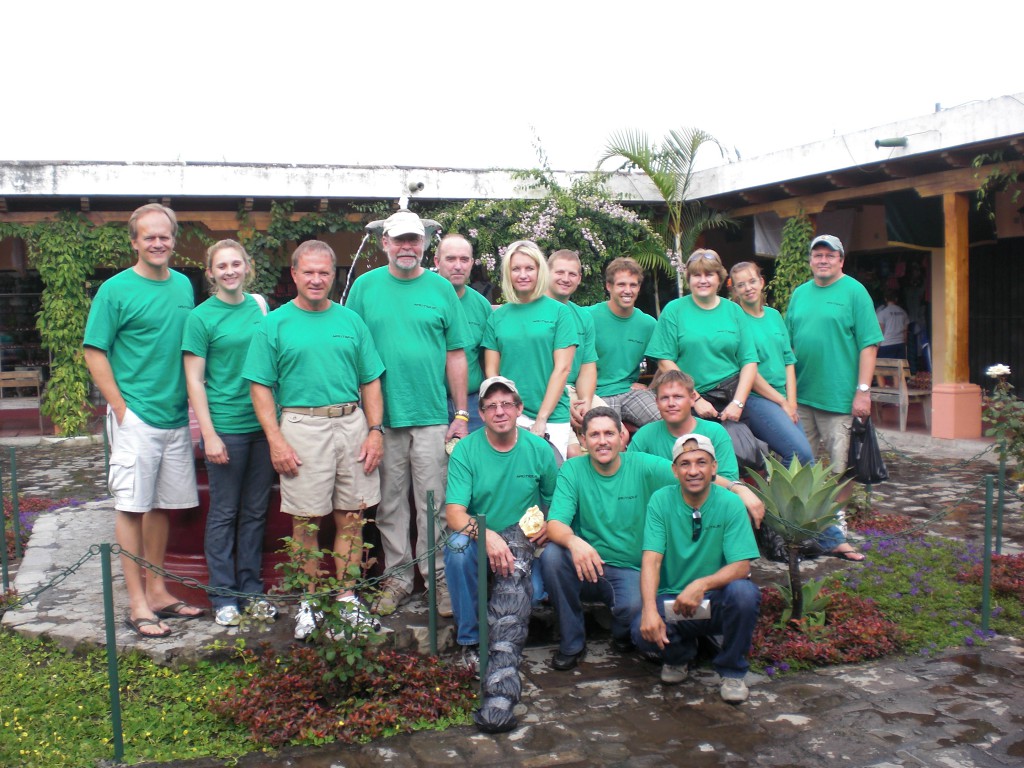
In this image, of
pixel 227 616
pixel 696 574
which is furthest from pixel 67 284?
pixel 696 574

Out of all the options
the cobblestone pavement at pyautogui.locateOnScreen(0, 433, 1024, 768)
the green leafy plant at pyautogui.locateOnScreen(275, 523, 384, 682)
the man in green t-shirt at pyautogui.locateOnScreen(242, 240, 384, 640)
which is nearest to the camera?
the cobblestone pavement at pyautogui.locateOnScreen(0, 433, 1024, 768)

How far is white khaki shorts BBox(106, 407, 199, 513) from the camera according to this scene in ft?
15.2

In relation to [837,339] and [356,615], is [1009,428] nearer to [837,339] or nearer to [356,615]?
[837,339]

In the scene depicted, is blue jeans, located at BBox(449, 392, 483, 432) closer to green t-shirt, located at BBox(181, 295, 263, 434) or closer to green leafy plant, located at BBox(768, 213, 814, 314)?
green t-shirt, located at BBox(181, 295, 263, 434)

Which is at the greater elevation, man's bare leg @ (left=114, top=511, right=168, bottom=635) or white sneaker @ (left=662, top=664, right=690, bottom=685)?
man's bare leg @ (left=114, top=511, right=168, bottom=635)

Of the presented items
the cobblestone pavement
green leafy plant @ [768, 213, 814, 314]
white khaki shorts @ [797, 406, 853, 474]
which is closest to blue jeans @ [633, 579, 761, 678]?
the cobblestone pavement

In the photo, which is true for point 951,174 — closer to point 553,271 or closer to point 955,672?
point 553,271

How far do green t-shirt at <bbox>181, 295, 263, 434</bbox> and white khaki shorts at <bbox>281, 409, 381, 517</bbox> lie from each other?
0.86 feet

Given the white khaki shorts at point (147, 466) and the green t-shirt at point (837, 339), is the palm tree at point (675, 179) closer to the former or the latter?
the green t-shirt at point (837, 339)

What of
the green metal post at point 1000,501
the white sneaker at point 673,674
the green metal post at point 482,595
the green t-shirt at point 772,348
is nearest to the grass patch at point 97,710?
the green metal post at point 482,595

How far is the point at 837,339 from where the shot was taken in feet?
20.6

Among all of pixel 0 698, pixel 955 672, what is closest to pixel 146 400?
pixel 0 698

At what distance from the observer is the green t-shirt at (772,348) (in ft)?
20.3

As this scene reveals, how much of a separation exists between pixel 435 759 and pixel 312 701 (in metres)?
0.67
